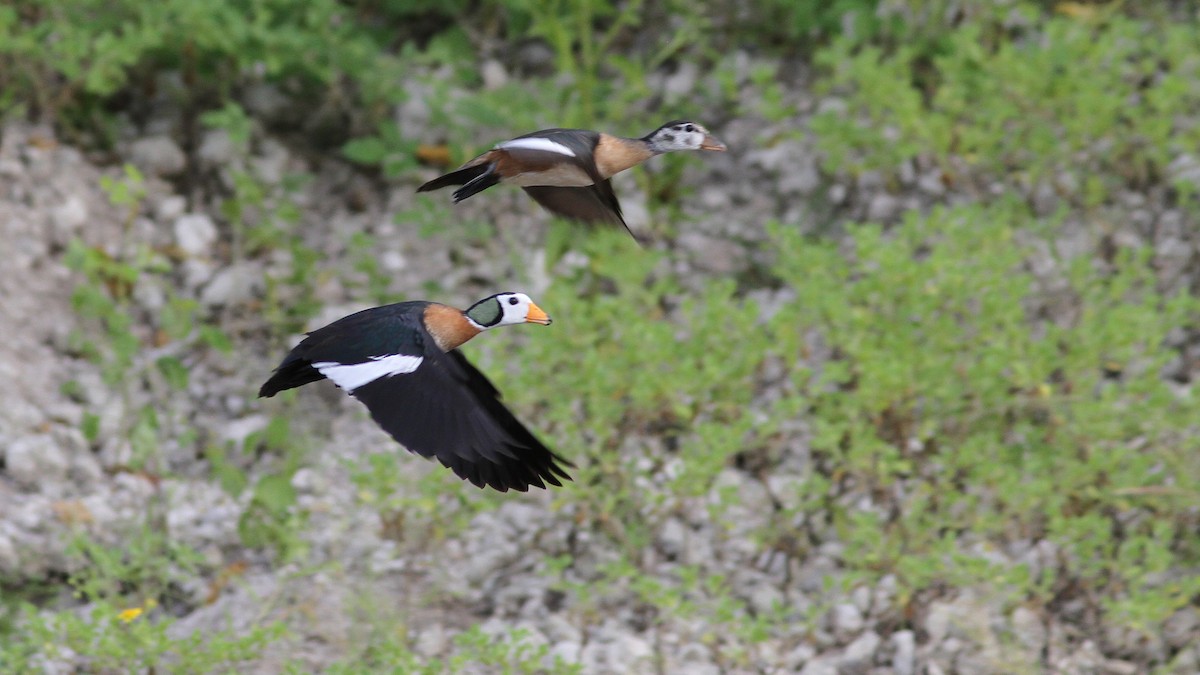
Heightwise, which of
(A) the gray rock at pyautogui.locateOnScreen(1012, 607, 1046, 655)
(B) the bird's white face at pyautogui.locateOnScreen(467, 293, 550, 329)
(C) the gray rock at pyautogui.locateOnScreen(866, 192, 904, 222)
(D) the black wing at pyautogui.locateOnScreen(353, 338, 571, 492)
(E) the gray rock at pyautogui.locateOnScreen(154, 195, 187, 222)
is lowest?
(A) the gray rock at pyautogui.locateOnScreen(1012, 607, 1046, 655)

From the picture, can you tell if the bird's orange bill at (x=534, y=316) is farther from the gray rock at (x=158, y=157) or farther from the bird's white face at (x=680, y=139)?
the gray rock at (x=158, y=157)

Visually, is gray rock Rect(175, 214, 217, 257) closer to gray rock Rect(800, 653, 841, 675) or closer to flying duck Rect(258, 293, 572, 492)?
flying duck Rect(258, 293, 572, 492)

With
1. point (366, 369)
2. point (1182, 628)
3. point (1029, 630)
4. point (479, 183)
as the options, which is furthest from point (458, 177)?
point (1182, 628)

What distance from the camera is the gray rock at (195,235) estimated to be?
541 cm

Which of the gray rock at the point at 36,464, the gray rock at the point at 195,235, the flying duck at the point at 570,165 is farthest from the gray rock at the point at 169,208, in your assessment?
the flying duck at the point at 570,165

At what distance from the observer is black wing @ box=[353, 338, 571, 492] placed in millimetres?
2926

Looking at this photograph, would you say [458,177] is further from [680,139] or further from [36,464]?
[36,464]

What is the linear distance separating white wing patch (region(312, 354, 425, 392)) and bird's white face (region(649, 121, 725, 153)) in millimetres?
736

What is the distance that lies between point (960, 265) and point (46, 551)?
2.53 meters

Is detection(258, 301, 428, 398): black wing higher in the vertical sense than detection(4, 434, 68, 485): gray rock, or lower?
higher

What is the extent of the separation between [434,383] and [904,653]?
160 cm

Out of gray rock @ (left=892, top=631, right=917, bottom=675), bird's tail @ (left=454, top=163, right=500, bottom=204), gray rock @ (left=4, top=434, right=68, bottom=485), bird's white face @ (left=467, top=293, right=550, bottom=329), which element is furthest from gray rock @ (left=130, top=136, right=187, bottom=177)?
gray rock @ (left=892, top=631, right=917, bottom=675)

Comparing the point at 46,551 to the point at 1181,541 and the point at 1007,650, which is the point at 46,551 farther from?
the point at 1181,541

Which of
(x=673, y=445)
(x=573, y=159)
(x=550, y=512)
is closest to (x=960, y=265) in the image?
(x=673, y=445)
